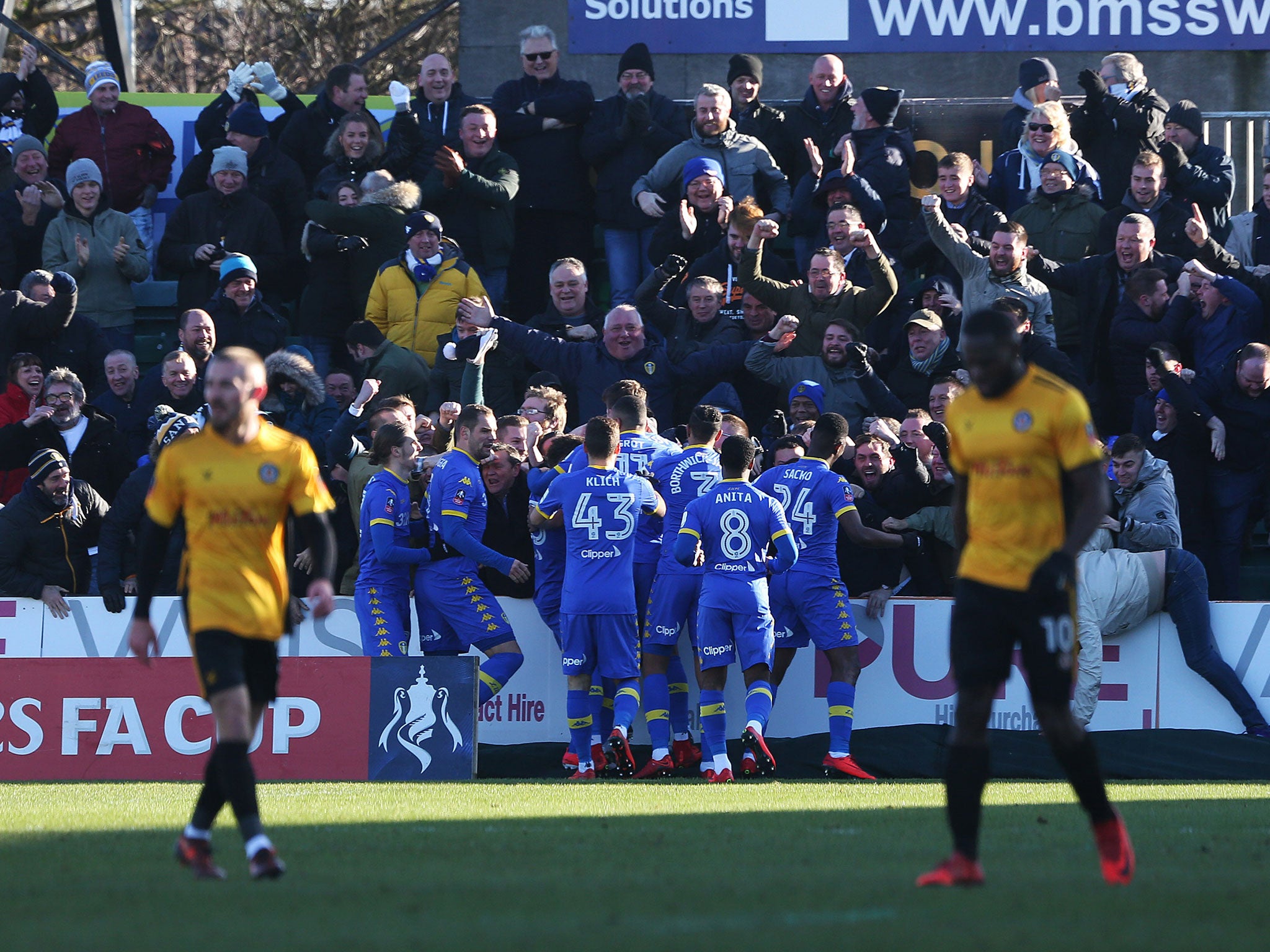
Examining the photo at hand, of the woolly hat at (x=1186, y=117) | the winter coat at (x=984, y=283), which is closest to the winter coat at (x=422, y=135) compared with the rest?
the winter coat at (x=984, y=283)

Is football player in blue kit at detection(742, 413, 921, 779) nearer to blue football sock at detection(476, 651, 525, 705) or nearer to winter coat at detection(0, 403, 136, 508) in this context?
blue football sock at detection(476, 651, 525, 705)

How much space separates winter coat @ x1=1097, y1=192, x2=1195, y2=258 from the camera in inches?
582

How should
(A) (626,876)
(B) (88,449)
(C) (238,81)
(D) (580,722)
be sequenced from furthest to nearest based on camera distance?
1. (C) (238,81)
2. (B) (88,449)
3. (D) (580,722)
4. (A) (626,876)

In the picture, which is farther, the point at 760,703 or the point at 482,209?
the point at 482,209

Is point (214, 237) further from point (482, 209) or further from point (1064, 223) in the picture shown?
point (1064, 223)

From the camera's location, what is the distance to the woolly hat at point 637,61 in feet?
53.5

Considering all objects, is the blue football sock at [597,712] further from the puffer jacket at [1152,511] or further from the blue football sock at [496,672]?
the puffer jacket at [1152,511]

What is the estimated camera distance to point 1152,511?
12984 mm

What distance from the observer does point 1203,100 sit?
1859cm

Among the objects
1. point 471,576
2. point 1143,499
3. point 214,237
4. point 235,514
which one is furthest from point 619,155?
point 235,514

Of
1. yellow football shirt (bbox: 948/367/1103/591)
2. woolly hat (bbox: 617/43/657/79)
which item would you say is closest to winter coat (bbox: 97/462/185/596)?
woolly hat (bbox: 617/43/657/79)

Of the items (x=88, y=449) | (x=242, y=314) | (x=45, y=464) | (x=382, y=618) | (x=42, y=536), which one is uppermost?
(x=242, y=314)

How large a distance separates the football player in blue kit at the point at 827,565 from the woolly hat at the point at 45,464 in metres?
5.18

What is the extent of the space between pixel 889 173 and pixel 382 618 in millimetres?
6221
